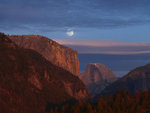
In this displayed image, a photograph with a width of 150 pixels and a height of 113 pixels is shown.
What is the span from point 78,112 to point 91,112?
3.01 m

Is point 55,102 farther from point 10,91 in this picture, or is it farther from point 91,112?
point 91,112

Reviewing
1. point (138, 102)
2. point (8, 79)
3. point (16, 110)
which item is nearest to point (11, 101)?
point (16, 110)

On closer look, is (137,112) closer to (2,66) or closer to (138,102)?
(138,102)

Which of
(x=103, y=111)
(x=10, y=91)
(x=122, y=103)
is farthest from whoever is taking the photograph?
(x=10, y=91)

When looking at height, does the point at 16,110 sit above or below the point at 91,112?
below

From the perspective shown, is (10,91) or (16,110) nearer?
Result: (16,110)

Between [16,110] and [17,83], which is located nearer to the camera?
[16,110]

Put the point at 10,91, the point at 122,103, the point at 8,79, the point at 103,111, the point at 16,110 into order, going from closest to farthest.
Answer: the point at 103,111, the point at 122,103, the point at 16,110, the point at 10,91, the point at 8,79

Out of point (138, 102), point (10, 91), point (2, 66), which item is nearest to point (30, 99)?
point (10, 91)

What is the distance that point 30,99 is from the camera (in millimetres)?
183625

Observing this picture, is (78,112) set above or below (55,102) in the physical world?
above

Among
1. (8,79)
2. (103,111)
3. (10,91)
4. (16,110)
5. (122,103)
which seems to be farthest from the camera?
(8,79)

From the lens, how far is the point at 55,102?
645 ft

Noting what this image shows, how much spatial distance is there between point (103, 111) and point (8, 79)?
135 meters
